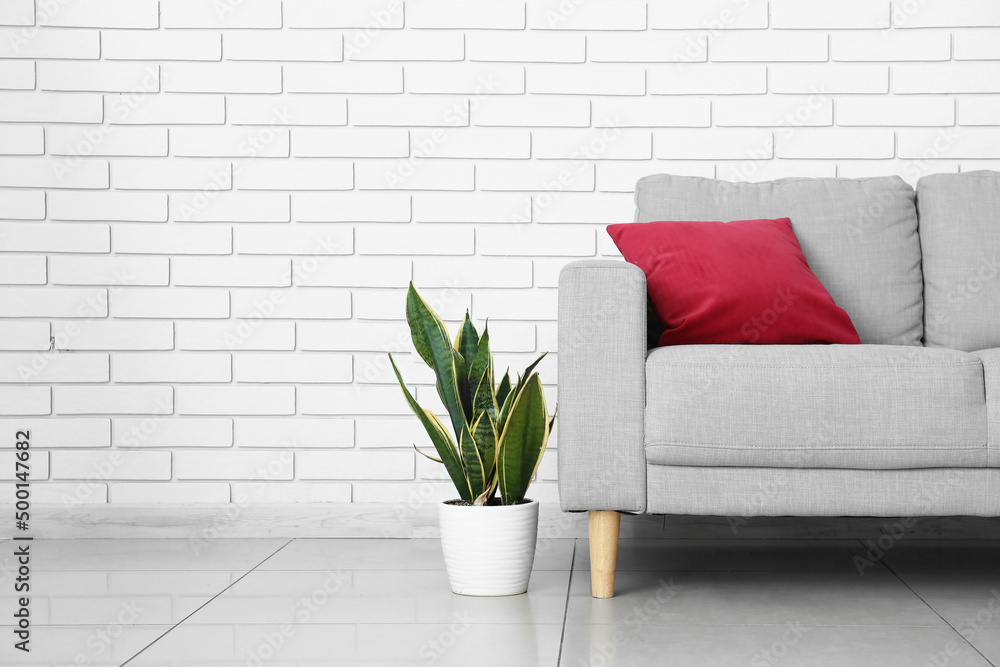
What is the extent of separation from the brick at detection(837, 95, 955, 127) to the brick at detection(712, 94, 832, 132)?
5 cm

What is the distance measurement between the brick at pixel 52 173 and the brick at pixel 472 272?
0.90m

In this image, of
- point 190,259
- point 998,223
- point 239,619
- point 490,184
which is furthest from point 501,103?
point 239,619

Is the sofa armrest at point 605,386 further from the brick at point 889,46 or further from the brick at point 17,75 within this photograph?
the brick at point 17,75

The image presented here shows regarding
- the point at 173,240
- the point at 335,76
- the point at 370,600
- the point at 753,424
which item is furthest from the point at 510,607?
the point at 335,76

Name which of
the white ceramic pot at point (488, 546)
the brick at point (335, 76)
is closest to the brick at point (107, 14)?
the brick at point (335, 76)

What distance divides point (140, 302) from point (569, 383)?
4.36 feet

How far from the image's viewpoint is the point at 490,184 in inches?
93.6

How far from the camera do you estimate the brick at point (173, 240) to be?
7.75ft

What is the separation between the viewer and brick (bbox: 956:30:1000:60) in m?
2.33

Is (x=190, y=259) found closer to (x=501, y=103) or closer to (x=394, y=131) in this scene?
(x=394, y=131)

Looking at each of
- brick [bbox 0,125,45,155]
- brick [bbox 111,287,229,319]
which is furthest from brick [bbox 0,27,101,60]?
brick [bbox 111,287,229,319]

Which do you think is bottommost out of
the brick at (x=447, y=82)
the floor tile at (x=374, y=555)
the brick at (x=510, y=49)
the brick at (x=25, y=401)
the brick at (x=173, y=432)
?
the floor tile at (x=374, y=555)

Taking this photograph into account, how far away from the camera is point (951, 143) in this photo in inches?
92.4

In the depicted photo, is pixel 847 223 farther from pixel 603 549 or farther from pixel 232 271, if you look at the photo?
pixel 232 271
